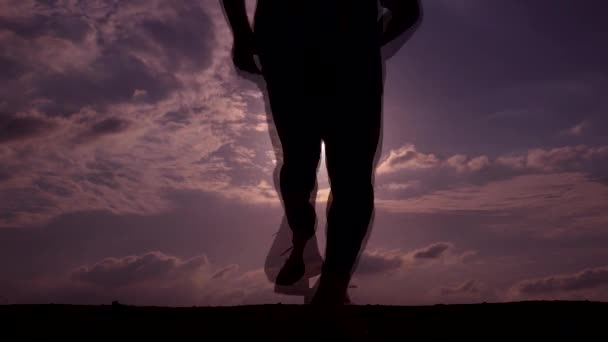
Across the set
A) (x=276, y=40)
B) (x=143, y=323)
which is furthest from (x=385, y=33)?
(x=143, y=323)

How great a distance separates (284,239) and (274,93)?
1267 millimetres

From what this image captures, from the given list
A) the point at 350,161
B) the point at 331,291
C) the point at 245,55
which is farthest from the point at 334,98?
the point at 331,291

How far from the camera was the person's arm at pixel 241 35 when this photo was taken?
12.3ft

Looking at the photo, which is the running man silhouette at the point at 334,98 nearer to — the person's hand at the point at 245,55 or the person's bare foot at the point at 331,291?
the person's bare foot at the point at 331,291

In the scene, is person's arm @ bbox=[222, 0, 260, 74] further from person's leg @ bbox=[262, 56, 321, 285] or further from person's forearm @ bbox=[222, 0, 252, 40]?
person's leg @ bbox=[262, 56, 321, 285]

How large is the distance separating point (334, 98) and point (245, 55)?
36.5 inches

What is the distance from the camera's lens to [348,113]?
333 centimetres

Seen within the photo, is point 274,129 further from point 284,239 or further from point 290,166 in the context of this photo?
point 284,239

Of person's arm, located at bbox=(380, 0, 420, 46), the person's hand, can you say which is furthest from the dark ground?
person's arm, located at bbox=(380, 0, 420, 46)

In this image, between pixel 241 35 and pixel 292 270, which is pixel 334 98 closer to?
pixel 241 35

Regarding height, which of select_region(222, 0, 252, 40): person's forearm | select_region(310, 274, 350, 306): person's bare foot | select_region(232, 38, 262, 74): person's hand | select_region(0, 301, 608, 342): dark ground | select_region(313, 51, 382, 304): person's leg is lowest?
select_region(0, 301, 608, 342): dark ground

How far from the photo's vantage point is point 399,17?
3859 millimetres

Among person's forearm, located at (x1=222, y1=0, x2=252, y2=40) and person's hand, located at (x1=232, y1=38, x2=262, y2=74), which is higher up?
person's forearm, located at (x1=222, y1=0, x2=252, y2=40)

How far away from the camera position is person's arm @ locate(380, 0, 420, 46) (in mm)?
3842
